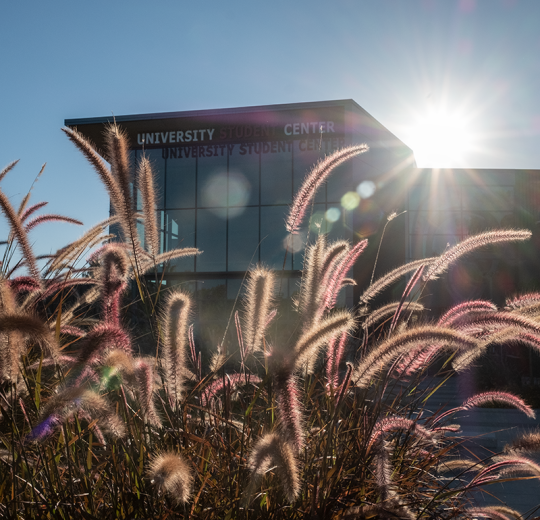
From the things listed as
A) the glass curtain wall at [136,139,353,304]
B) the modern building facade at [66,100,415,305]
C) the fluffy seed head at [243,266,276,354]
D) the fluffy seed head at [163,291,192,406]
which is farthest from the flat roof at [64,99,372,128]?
the fluffy seed head at [163,291,192,406]

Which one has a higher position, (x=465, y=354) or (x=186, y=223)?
(x=186, y=223)

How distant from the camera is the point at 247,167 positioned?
25578 mm

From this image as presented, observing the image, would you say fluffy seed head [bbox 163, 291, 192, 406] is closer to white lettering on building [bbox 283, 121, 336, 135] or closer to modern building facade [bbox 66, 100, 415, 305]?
modern building facade [bbox 66, 100, 415, 305]

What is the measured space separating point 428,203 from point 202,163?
12.4m

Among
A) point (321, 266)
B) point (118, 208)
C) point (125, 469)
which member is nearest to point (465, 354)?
point (321, 266)

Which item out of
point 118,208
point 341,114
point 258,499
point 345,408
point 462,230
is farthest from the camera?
point 462,230

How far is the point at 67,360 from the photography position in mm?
1809

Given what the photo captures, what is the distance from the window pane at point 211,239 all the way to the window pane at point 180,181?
54.0 inches

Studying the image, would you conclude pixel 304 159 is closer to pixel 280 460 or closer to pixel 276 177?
pixel 276 177

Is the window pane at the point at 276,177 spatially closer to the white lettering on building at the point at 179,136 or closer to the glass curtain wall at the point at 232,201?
the glass curtain wall at the point at 232,201

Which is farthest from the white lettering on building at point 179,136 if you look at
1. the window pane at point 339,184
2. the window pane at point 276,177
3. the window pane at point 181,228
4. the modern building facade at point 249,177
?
the window pane at point 339,184

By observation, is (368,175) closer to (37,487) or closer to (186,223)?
(186,223)

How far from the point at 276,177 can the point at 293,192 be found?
5.71 ft

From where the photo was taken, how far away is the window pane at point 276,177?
25188 mm
